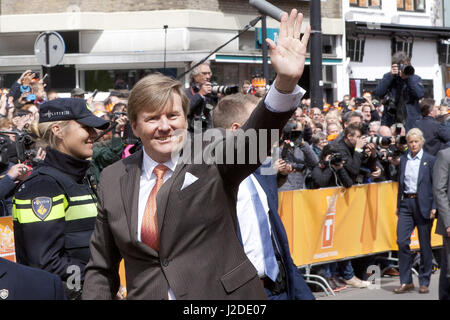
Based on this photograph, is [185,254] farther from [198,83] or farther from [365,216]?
[365,216]

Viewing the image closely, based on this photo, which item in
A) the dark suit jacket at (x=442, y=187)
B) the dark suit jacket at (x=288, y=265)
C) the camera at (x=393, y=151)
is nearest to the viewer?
the dark suit jacket at (x=288, y=265)

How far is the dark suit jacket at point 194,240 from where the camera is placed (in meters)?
3.12

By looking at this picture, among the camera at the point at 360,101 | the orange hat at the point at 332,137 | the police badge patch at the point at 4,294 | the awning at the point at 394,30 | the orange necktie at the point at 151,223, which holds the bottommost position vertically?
the police badge patch at the point at 4,294

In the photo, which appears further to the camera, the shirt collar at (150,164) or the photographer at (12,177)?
the photographer at (12,177)

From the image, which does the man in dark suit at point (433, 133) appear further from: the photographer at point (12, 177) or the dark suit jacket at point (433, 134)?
the photographer at point (12, 177)

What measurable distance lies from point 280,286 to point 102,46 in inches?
744

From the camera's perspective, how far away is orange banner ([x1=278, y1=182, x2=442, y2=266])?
9.46 meters

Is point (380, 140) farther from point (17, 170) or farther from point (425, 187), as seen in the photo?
point (17, 170)

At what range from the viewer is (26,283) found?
264 cm

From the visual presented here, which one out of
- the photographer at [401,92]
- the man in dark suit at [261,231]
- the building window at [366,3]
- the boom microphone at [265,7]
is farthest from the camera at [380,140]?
the building window at [366,3]

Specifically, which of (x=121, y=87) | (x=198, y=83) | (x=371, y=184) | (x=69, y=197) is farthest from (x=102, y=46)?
(x=69, y=197)

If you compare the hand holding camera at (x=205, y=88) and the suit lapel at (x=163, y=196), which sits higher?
the hand holding camera at (x=205, y=88)

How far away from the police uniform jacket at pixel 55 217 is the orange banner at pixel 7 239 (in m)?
2.79

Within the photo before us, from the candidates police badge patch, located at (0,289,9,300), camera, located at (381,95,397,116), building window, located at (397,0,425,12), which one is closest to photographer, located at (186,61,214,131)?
camera, located at (381,95,397,116)
